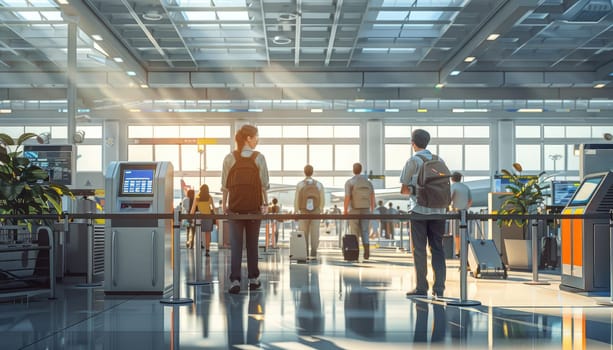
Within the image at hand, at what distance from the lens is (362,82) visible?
2086cm

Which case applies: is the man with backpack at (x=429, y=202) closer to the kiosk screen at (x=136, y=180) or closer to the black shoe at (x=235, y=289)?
the black shoe at (x=235, y=289)

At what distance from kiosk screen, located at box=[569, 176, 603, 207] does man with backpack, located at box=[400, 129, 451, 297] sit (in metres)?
1.83

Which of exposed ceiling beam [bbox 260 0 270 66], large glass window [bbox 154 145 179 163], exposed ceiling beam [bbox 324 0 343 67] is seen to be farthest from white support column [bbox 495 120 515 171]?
exposed ceiling beam [bbox 260 0 270 66]

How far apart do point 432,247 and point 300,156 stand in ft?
92.8

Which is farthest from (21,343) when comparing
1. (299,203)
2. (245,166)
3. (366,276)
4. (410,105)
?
(410,105)

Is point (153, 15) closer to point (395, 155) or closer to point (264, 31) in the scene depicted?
point (264, 31)

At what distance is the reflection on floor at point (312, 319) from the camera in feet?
14.2

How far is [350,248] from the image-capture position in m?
12.8

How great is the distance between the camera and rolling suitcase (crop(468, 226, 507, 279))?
9609 mm

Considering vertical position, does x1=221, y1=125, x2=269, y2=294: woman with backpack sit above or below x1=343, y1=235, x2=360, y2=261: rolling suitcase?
above

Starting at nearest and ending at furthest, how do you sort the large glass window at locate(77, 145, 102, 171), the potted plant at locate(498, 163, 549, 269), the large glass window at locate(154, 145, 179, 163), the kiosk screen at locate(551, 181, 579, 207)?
the potted plant at locate(498, 163, 549, 269) < the kiosk screen at locate(551, 181, 579, 207) < the large glass window at locate(154, 145, 179, 163) < the large glass window at locate(77, 145, 102, 171)

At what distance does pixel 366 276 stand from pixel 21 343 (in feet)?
19.4

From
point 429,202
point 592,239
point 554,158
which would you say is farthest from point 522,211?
point 554,158

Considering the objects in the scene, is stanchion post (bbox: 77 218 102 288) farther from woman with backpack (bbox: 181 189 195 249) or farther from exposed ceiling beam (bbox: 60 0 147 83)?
woman with backpack (bbox: 181 189 195 249)
